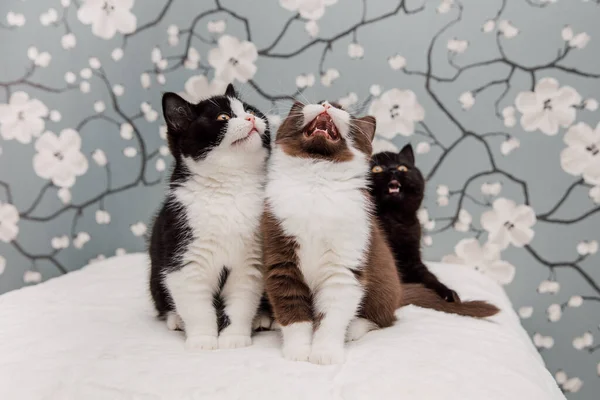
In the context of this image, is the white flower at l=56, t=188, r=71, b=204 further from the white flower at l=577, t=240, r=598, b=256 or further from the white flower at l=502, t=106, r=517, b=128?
the white flower at l=577, t=240, r=598, b=256

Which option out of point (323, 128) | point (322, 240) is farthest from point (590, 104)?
point (322, 240)

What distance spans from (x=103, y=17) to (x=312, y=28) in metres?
0.91

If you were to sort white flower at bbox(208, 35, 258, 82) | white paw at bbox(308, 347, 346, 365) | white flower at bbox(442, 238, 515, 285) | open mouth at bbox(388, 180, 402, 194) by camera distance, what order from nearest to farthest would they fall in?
white paw at bbox(308, 347, 346, 365) < open mouth at bbox(388, 180, 402, 194) < white flower at bbox(442, 238, 515, 285) < white flower at bbox(208, 35, 258, 82)

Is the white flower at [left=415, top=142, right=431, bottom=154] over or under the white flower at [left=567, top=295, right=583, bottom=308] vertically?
over

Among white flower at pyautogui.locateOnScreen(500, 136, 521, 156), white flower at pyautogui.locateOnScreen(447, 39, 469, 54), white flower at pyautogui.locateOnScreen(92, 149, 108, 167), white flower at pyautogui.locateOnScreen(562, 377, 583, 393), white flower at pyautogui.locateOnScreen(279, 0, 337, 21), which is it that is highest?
white flower at pyautogui.locateOnScreen(279, 0, 337, 21)

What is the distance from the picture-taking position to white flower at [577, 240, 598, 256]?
5.81 ft

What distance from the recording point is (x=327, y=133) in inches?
42.4

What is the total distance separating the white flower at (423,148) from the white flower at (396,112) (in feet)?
0.20

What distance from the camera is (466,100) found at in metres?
1.84

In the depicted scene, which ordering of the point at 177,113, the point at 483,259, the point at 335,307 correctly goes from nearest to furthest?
the point at 335,307
the point at 177,113
the point at 483,259

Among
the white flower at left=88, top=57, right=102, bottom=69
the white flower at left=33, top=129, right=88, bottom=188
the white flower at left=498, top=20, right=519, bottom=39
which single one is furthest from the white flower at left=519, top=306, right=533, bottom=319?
the white flower at left=88, top=57, right=102, bottom=69

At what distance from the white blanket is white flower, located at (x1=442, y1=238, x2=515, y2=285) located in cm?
60

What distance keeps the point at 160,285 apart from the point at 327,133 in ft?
1.79

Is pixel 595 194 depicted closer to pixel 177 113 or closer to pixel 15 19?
pixel 177 113
